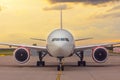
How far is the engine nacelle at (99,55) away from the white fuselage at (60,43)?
2.83 meters

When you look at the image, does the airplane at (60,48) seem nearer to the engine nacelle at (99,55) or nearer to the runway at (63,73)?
the engine nacelle at (99,55)

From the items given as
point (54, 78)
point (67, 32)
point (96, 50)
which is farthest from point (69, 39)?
point (54, 78)

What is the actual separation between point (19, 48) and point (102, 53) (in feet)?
22.2

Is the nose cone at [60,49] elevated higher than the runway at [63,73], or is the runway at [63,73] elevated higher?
the nose cone at [60,49]

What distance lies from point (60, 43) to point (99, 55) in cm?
528

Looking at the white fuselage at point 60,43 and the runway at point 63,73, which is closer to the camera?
the runway at point 63,73

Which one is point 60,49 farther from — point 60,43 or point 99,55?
point 99,55

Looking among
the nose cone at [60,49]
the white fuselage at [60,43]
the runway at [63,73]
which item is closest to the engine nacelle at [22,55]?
the runway at [63,73]

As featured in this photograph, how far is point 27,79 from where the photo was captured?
21938mm

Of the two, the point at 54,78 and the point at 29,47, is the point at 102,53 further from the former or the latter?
the point at 54,78

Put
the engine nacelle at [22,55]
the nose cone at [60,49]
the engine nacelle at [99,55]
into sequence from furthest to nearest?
the engine nacelle at [22,55], the engine nacelle at [99,55], the nose cone at [60,49]

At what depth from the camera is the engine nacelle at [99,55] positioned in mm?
34250

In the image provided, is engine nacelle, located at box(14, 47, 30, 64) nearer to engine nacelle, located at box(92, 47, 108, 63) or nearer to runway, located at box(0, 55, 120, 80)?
runway, located at box(0, 55, 120, 80)

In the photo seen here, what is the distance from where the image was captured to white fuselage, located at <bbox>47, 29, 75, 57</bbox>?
99.3 feet
